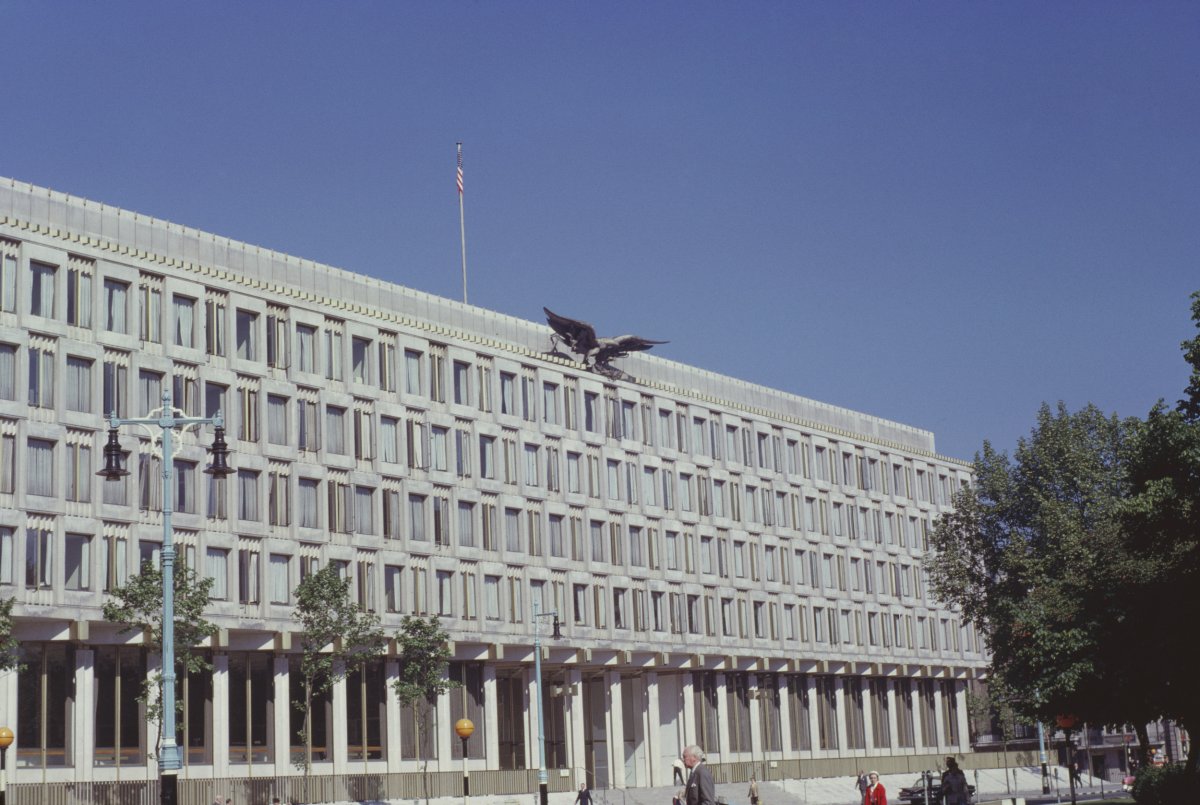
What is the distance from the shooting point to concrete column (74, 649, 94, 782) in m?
60.6

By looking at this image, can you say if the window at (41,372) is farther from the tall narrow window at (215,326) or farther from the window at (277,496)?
the window at (277,496)

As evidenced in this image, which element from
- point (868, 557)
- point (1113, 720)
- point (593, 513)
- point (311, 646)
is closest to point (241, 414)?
point (311, 646)

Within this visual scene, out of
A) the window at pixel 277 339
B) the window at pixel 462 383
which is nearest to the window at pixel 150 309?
the window at pixel 277 339

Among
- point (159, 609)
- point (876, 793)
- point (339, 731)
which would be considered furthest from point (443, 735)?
point (876, 793)

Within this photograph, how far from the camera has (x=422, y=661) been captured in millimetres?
69125

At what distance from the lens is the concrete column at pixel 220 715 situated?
6538 cm

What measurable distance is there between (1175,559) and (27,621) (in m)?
39.8

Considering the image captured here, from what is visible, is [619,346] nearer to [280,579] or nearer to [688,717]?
[688,717]

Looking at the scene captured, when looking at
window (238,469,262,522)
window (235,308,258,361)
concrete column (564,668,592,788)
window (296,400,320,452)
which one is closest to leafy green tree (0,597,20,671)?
window (238,469,262,522)

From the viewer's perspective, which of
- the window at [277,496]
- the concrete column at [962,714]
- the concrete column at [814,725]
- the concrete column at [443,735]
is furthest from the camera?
the concrete column at [962,714]

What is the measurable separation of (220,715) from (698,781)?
5076cm

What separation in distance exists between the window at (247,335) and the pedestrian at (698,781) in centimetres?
5397

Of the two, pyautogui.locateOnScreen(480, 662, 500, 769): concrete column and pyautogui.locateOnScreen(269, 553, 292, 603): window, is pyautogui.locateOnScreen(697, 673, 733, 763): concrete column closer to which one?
pyautogui.locateOnScreen(480, 662, 500, 769): concrete column

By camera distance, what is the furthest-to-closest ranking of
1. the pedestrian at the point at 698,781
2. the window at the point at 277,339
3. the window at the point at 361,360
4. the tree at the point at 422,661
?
the window at the point at 361,360 < the window at the point at 277,339 < the tree at the point at 422,661 < the pedestrian at the point at 698,781
